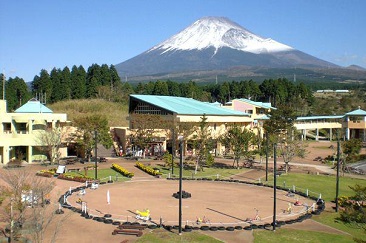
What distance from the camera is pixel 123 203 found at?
28984 mm

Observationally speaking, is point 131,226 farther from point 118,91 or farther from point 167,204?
point 118,91

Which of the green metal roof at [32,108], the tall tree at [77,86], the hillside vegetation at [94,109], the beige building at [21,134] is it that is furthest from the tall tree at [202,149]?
the tall tree at [77,86]

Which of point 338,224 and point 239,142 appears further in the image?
point 239,142

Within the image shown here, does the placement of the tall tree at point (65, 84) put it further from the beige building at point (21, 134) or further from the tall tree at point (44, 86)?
the beige building at point (21, 134)

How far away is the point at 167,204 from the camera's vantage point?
29.0 m

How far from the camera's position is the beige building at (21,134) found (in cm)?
4500

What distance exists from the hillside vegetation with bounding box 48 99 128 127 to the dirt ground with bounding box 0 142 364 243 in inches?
1277

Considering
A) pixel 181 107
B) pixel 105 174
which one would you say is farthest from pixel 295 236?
pixel 181 107

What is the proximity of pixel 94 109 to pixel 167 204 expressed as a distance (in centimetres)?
4855

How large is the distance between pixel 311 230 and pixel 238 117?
131ft

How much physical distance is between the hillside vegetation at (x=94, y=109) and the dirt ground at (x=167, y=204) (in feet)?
106

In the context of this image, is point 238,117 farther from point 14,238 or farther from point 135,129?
point 14,238

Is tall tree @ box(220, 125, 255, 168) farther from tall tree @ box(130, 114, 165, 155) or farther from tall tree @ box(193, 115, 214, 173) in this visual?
tall tree @ box(130, 114, 165, 155)

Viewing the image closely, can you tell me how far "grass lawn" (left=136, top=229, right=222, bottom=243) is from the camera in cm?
2103
